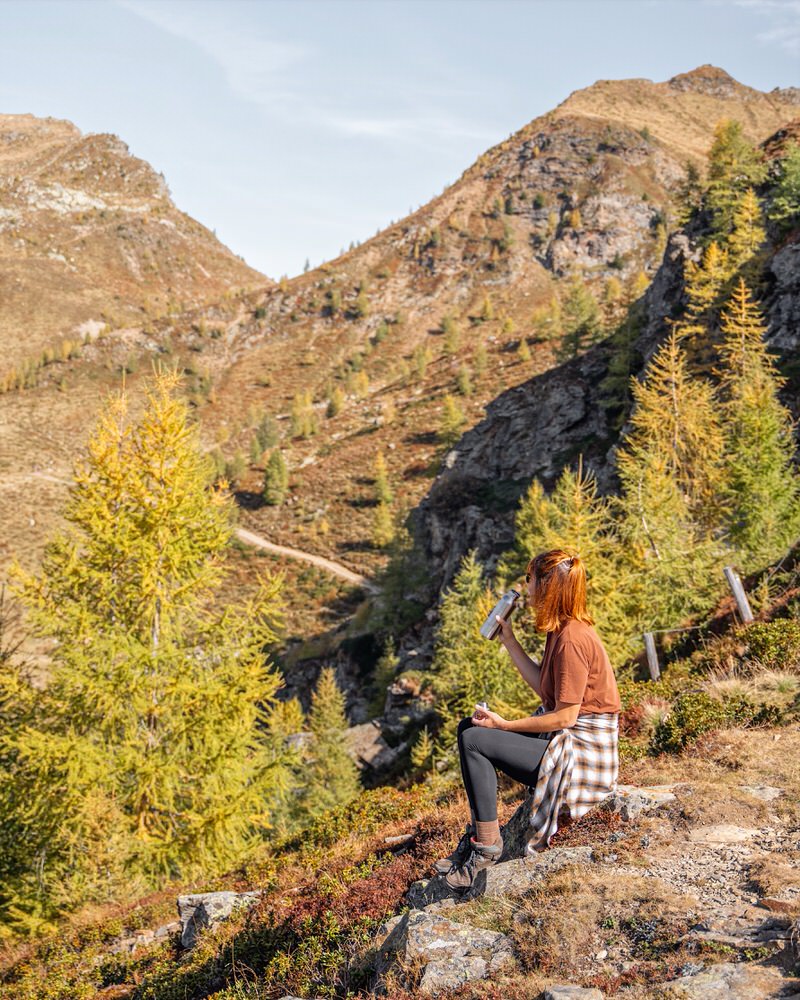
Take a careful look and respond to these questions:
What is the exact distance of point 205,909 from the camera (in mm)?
6914

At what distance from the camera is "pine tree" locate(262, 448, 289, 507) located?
89.2 meters

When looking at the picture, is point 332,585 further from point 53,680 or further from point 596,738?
point 596,738

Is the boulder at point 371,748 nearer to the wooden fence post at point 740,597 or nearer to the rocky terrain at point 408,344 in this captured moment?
the rocky terrain at point 408,344

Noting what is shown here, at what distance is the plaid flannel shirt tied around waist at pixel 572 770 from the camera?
4.58m

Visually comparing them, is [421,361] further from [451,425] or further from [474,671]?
[474,671]

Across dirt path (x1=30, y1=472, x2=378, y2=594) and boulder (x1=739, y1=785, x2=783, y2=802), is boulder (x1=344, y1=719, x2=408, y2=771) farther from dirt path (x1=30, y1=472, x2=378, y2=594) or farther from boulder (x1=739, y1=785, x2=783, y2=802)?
boulder (x1=739, y1=785, x2=783, y2=802)

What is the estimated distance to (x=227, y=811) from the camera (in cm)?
916

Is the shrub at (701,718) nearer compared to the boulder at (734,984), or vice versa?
the boulder at (734,984)

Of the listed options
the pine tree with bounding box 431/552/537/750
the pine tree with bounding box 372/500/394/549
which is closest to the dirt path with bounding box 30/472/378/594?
the pine tree with bounding box 372/500/394/549

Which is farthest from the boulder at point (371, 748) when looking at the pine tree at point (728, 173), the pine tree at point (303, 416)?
the pine tree at point (303, 416)

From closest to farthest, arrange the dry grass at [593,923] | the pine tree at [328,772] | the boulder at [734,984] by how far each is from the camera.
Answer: the boulder at [734,984]
the dry grass at [593,923]
the pine tree at [328,772]

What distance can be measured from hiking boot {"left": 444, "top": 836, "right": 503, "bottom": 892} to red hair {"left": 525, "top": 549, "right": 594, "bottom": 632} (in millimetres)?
1633

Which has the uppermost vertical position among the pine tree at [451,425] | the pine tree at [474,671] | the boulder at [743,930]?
the pine tree at [451,425]

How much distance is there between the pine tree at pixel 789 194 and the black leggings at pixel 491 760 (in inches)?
1940
